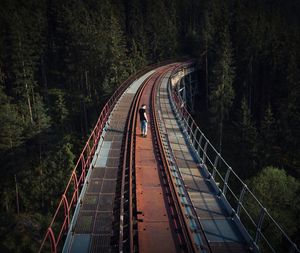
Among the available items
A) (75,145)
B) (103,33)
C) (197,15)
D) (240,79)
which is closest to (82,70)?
(103,33)

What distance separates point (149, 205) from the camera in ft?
36.6

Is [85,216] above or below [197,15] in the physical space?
below

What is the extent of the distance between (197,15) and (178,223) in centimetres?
8622

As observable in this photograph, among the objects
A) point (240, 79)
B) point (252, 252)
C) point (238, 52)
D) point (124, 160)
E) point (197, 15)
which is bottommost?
point (252, 252)

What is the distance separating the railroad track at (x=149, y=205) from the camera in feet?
30.0

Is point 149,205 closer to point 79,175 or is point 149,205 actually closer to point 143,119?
point 143,119

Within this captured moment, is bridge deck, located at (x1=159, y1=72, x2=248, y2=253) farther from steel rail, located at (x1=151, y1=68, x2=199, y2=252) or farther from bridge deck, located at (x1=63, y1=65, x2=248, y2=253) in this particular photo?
steel rail, located at (x1=151, y1=68, x2=199, y2=252)

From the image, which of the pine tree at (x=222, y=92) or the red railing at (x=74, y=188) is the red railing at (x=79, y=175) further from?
the pine tree at (x=222, y=92)

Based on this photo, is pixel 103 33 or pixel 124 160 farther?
pixel 103 33

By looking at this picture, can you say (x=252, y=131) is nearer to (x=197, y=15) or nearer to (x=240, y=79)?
(x=240, y=79)

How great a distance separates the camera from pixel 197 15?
8912 cm

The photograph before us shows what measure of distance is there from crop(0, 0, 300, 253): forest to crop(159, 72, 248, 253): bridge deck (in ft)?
42.1

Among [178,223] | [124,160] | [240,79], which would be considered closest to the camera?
[178,223]

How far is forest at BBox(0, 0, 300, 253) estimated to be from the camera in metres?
32.4
